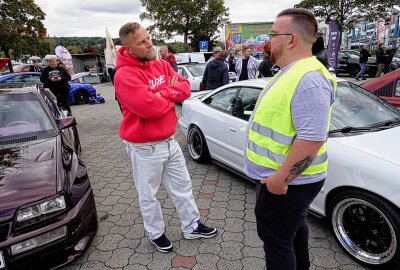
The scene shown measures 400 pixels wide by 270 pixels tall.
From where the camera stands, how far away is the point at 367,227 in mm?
2359

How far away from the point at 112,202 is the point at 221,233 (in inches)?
55.8

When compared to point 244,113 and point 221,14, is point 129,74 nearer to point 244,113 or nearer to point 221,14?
point 244,113

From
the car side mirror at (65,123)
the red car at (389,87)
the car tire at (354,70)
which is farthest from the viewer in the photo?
the car tire at (354,70)

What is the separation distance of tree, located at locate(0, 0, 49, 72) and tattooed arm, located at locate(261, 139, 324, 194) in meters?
17.0

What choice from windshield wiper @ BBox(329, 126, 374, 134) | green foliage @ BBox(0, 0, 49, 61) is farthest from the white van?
windshield wiper @ BBox(329, 126, 374, 134)

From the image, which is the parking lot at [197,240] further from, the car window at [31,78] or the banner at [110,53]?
the car window at [31,78]

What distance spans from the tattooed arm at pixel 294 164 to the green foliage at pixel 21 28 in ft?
55.9

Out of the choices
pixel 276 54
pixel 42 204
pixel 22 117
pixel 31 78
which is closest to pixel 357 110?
pixel 276 54

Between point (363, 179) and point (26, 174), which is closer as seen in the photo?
point (363, 179)

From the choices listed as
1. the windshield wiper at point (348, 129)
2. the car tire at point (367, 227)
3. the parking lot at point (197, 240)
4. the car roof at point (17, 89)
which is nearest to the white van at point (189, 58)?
the parking lot at point (197, 240)

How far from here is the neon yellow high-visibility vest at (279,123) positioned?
1.40 metres

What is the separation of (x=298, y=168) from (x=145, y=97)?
1132 mm

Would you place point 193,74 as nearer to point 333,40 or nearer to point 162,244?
point 333,40

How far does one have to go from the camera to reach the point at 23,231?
209cm
